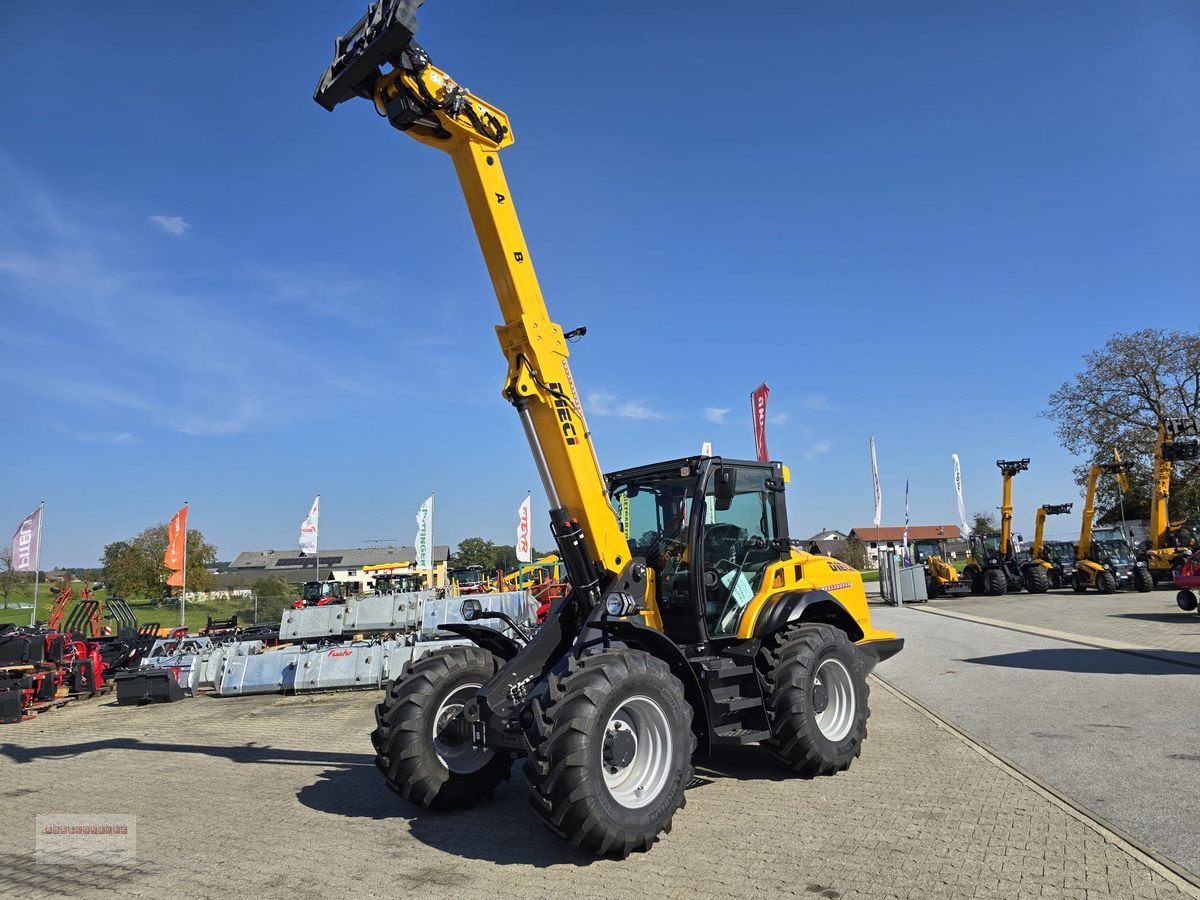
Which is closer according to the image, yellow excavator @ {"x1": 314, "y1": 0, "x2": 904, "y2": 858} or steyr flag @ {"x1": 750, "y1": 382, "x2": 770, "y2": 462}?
yellow excavator @ {"x1": 314, "y1": 0, "x2": 904, "y2": 858}

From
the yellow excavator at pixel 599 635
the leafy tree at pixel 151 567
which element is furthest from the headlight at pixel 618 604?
the leafy tree at pixel 151 567

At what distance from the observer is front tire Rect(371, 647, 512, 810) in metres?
5.42

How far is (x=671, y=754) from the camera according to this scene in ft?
16.1

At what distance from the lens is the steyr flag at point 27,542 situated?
20734mm

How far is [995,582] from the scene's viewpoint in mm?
28234

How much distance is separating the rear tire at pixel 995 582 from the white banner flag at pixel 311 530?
2516 cm

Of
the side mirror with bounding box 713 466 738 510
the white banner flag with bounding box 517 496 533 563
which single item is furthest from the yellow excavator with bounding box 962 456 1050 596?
the side mirror with bounding box 713 466 738 510

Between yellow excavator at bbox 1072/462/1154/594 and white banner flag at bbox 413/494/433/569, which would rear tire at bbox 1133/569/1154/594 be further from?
white banner flag at bbox 413/494/433/569

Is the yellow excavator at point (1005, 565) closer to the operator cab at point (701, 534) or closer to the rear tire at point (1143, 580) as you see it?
the rear tire at point (1143, 580)

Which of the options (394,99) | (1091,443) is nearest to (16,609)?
(394,99)

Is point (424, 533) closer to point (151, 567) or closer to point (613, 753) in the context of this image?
point (613, 753)

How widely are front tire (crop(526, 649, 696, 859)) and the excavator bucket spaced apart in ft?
13.6

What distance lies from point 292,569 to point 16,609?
5113 cm

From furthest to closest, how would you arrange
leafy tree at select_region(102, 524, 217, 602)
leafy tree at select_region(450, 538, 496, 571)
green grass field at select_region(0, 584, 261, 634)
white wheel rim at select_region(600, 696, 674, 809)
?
leafy tree at select_region(450, 538, 496, 571), leafy tree at select_region(102, 524, 217, 602), green grass field at select_region(0, 584, 261, 634), white wheel rim at select_region(600, 696, 674, 809)
